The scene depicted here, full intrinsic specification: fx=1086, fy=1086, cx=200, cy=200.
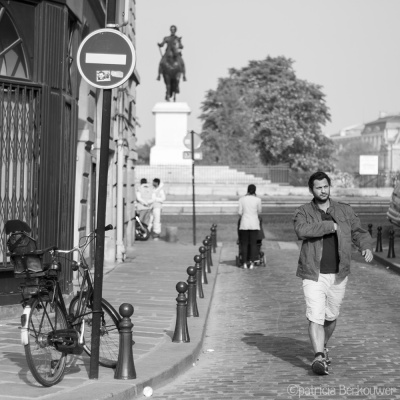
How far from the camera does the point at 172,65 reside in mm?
51250

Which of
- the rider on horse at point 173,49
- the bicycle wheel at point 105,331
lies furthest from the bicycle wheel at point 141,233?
the bicycle wheel at point 105,331

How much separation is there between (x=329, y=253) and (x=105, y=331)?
6.51 feet

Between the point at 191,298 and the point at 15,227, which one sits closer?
the point at 15,227

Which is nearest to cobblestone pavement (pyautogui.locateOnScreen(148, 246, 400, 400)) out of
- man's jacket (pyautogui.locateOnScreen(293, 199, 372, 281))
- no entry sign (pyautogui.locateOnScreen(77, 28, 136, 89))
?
man's jacket (pyautogui.locateOnScreen(293, 199, 372, 281))

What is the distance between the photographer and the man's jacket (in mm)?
8977

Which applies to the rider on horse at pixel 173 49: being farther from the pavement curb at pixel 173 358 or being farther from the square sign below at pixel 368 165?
the pavement curb at pixel 173 358

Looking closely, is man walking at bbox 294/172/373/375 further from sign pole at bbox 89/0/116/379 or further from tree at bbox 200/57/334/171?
tree at bbox 200/57/334/171

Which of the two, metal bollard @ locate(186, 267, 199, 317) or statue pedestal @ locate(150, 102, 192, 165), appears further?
statue pedestal @ locate(150, 102, 192, 165)

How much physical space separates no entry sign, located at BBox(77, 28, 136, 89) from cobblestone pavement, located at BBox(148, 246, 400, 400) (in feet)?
8.26

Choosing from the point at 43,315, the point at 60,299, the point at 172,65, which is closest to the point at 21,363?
Result: the point at 60,299

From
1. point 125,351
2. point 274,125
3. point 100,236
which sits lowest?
point 125,351

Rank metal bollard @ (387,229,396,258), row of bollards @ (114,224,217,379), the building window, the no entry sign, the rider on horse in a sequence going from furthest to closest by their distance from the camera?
the rider on horse → metal bollard @ (387,229,396,258) → the building window → the no entry sign → row of bollards @ (114,224,217,379)

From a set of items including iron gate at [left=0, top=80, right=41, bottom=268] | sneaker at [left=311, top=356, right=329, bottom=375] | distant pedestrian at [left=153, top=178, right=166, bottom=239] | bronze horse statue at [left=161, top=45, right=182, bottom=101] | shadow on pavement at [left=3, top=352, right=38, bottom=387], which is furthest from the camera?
bronze horse statue at [left=161, top=45, right=182, bottom=101]

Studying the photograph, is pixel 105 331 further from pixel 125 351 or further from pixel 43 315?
pixel 43 315
